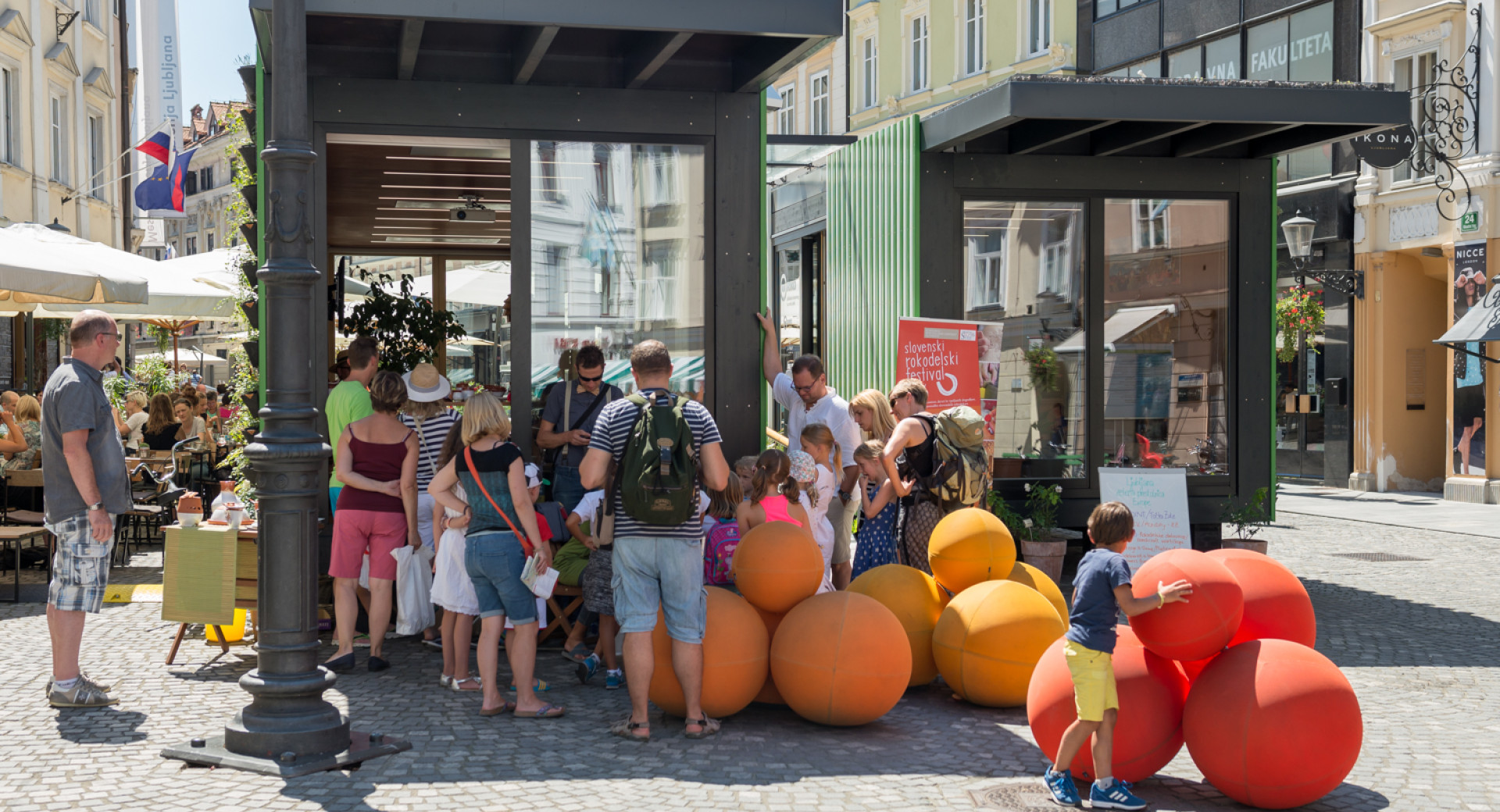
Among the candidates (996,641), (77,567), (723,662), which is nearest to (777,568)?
(723,662)

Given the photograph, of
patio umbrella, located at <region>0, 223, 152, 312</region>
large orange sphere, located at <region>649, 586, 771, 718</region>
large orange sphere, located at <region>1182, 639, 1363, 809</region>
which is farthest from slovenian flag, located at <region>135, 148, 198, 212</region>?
large orange sphere, located at <region>1182, 639, 1363, 809</region>

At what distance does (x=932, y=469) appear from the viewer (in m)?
7.96

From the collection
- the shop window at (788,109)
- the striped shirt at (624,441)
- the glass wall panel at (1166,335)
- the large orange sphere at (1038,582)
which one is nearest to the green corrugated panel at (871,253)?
the glass wall panel at (1166,335)

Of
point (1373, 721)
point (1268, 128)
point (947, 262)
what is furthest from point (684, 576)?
point (1268, 128)

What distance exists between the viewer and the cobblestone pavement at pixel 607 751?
199 inches

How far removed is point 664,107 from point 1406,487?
52.5ft

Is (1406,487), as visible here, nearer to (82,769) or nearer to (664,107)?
(664,107)

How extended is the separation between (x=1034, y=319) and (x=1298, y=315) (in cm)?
1128

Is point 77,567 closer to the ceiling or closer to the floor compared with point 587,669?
closer to the ceiling

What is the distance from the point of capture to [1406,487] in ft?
66.3

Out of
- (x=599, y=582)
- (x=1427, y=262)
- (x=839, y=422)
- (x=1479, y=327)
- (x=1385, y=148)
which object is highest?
(x=1385, y=148)

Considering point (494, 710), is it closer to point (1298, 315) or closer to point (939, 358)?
point (939, 358)

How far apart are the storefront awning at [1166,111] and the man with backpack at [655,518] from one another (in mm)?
4261

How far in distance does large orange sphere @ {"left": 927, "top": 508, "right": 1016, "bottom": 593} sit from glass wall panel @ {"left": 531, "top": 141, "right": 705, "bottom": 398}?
215cm
